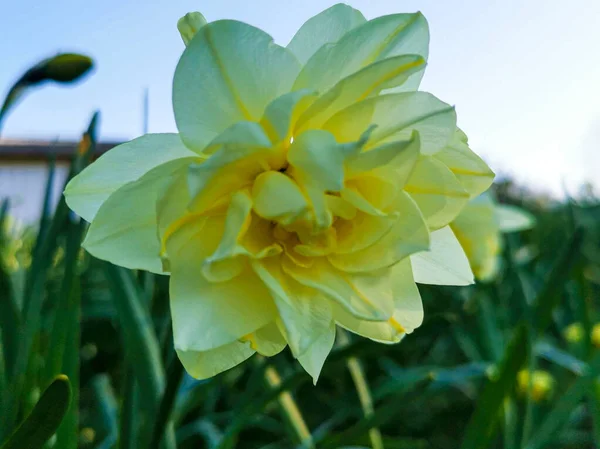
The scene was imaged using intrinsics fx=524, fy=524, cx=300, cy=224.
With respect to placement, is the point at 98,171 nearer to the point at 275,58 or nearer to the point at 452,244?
the point at 275,58

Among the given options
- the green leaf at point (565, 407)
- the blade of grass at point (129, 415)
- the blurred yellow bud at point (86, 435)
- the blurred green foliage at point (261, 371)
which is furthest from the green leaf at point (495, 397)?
the blurred yellow bud at point (86, 435)

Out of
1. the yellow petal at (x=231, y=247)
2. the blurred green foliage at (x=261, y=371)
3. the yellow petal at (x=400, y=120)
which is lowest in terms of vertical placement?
the blurred green foliage at (x=261, y=371)

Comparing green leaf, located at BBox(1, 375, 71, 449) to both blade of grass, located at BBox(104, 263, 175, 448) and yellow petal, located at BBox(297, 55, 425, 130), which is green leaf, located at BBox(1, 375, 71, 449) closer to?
blade of grass, located at BBox(104, 263, 175, 448)

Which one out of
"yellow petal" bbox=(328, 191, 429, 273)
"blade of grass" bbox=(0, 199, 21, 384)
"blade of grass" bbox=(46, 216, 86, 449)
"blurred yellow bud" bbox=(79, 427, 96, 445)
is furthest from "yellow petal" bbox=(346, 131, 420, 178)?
"blurred yellow bud" bbox=(79, 427, 96, 445)

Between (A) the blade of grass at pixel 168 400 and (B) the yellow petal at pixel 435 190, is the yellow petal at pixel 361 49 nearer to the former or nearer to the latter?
(B) the yellow petal at pixel 435 190

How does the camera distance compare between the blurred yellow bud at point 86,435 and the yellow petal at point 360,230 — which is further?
the blurred yellow bud at point 86,435

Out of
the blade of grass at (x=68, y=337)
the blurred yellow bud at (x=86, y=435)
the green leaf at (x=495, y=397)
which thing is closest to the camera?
the blade of grass at (x=68, y=337)

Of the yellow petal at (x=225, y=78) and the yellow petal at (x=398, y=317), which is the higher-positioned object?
the yellow petal at (x=225, y=78)

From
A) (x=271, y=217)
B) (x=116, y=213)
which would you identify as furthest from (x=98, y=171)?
(x=271, y=217)
